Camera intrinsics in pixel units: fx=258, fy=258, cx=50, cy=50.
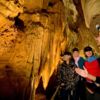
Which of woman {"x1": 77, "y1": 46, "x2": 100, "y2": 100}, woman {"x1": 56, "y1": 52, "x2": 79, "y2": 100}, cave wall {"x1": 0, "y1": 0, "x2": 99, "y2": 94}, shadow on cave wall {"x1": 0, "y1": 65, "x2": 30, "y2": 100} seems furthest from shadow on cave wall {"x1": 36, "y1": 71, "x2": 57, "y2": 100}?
woman {"x1": 77, "y1": 46, "x2": 100, "y2": 100}

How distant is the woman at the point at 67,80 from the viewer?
427cm

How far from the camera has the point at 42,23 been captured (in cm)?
741

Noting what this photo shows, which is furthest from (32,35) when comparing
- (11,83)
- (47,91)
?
(47,91)

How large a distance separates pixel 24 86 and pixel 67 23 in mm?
3223

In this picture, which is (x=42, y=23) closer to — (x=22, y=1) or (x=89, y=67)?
(x=22, y=1)

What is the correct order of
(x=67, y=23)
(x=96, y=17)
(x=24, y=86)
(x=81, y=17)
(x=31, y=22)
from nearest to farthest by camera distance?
1. (x=96, y=17)
2. (x=24, y=86)
3. (x=31, y=22)
4. (x=67, y=23)
5. (x=81, y=17)

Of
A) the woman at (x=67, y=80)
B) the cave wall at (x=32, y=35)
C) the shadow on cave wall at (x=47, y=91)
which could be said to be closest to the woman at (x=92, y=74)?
the woman at (x=67, y=80)

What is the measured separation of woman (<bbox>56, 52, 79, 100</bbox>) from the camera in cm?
427

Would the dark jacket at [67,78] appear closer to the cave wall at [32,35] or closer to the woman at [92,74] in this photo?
the woman at [92,74]

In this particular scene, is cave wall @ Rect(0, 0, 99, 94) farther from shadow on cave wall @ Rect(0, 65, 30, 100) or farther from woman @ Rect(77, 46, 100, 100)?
woman @ Rect(77, 46, 100, 100)

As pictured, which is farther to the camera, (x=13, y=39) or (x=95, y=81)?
(x=13, y=39)

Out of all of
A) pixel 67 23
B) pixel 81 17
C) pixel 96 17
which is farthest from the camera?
pixel 81 17

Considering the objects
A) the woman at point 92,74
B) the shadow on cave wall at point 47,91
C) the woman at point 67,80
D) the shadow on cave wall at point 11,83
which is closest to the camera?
the woman at point 92,74

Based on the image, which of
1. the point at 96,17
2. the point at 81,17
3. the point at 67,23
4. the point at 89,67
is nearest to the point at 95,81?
the point at 89,67
